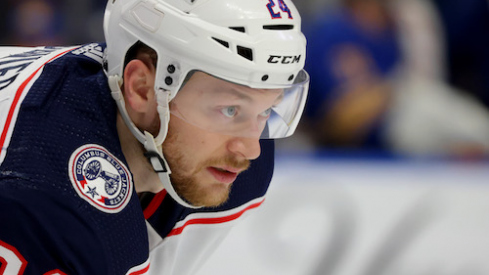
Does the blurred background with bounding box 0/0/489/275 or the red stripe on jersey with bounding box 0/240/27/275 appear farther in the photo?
the blurred background with bounding box 0/0/489/275

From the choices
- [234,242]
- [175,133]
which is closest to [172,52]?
[175,133]

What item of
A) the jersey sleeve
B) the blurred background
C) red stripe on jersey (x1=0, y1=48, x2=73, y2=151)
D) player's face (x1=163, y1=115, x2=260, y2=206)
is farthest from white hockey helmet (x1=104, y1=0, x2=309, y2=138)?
the blurred background

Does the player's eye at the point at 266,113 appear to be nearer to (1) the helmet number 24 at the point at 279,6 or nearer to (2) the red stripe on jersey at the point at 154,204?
(1) the helmet number 24 at the point at 279,6

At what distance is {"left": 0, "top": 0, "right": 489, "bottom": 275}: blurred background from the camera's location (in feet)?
8.63

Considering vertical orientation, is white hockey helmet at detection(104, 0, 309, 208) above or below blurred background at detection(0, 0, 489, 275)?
above

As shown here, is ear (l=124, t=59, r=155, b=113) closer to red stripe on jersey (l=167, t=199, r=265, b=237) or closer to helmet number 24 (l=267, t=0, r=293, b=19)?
helmet number 24 (l=267, t=0, r=293, b=19)

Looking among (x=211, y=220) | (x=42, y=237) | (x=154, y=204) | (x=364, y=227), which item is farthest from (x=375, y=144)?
(x=42, y=237)

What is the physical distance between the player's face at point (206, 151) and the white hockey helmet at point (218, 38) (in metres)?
0.06

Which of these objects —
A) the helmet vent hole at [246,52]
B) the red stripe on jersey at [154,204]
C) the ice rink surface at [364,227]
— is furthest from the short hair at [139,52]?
the ice rink surface at [364,227]

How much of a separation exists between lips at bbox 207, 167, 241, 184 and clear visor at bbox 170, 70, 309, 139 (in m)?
0.13

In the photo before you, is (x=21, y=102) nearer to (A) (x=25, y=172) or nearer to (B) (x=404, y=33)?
(A) (x=25, y=172)

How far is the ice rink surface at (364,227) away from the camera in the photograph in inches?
101

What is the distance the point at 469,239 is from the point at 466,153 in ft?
3.19

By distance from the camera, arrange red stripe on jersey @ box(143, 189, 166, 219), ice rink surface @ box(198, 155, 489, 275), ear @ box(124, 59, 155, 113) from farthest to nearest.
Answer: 1. ice rink surface @ box(198, 155, 489, 275)
2. red stripe on jersey @ box(143, 189, 166, 219)
3. ear @ box(124, 59, 155, 113)
